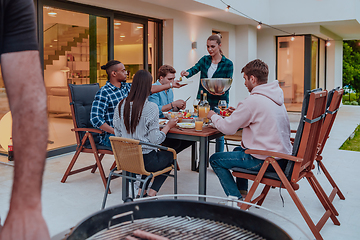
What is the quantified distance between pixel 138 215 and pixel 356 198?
2872 millimetres

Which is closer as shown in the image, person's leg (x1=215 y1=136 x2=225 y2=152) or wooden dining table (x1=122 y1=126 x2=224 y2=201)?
wooden dining table (x1=122 y1=126 x2=224 y2=201)

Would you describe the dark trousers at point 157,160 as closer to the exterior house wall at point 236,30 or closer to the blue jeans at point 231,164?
the blue jeans at point 231,164

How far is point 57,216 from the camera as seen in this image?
2977 millimetres

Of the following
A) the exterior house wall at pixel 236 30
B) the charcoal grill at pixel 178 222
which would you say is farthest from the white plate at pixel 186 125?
the exterior house wall at pixel 236 30

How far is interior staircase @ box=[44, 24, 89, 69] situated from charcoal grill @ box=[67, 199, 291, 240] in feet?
14.7

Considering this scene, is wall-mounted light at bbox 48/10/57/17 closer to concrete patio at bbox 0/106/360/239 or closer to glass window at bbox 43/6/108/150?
glass window at bbox 43/6/108/150

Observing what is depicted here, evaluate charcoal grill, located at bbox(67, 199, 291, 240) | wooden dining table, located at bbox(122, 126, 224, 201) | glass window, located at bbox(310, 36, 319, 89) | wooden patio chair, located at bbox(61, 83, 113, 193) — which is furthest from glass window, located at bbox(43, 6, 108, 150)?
glass window, located at bbox(310, 36, 319, 89)

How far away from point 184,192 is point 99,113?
1.15m

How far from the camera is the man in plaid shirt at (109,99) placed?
11.6 feet

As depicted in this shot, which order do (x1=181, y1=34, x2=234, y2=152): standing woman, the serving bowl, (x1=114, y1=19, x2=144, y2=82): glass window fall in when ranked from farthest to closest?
(x1=114, y1=19, x2=144, y2=82): glass window
(x1=181, y1=34, x2=234, y2=152): standing woman
the serving bowl

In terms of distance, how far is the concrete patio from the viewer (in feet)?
9.32

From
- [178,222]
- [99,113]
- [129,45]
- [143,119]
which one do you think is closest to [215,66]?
[99,113]

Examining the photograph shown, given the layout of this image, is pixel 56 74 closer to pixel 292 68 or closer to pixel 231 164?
pixel 231 164

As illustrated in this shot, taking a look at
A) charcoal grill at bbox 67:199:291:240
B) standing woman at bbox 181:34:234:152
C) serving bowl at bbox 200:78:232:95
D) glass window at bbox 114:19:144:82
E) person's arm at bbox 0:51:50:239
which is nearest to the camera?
person's arm at bbox 0:51:50:239
